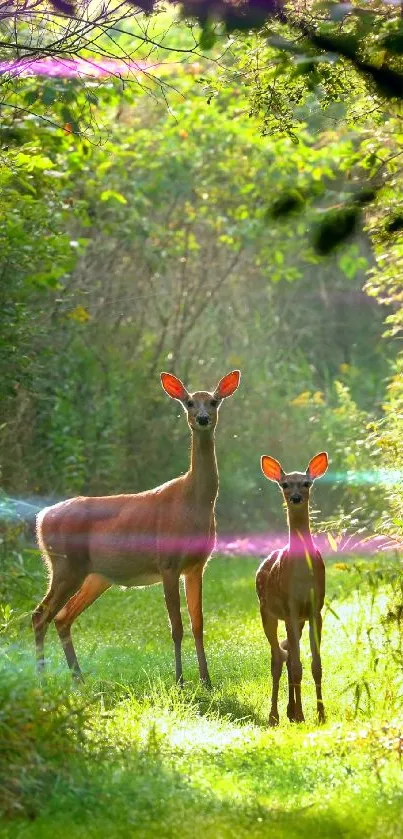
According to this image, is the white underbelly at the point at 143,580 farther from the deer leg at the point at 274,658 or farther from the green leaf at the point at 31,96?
the green leaf at the point at 31,96

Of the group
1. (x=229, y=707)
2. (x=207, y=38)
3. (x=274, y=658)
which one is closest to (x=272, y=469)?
(x=274, y=658)

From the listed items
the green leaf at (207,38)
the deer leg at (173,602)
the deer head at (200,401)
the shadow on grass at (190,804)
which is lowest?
the shadow on grass at (190,804)

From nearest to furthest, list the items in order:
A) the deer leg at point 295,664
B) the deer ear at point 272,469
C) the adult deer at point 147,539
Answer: the deer leg at point 295,664, the deer ear at point 272,469, the adult deer at point 147,539

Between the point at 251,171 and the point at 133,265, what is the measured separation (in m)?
2.17

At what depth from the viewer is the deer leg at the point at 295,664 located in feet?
26.9

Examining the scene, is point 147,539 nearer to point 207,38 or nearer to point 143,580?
point 143,580

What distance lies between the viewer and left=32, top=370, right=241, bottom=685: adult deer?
1010 centimetres

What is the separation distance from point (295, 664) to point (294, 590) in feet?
1.34

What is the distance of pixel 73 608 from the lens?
10.8 metres

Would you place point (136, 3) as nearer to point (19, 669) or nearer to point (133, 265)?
point (19, 669)

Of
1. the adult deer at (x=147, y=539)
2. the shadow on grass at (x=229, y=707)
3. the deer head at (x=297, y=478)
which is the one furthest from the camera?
the adult deer at (x=147, y=539)

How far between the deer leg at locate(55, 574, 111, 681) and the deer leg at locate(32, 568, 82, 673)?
15cm

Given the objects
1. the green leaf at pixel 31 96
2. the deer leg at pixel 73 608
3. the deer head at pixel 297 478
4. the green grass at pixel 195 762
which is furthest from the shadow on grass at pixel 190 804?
the green leaf at pixel 31 96

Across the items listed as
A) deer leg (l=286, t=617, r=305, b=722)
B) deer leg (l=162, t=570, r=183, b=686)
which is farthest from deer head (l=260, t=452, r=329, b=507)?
deer leg (l=162, t=570, r=183, b=686)
